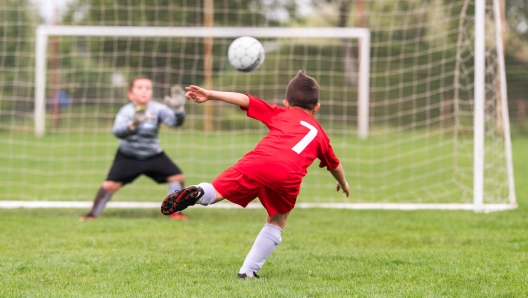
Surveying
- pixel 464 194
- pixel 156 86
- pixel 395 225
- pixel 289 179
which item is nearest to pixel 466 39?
pixel 464 194

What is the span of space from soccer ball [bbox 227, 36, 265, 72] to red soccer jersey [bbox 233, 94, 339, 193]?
1675 mm

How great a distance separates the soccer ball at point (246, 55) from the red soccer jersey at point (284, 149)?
5.49ft

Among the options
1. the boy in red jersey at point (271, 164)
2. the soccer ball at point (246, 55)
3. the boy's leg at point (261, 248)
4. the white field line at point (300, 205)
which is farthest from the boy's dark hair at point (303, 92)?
the white field line at point (300, 205)

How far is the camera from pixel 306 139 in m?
4.76

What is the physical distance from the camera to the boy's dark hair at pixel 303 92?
4.86 metres

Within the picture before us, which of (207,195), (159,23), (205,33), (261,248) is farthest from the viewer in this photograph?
(159,23)

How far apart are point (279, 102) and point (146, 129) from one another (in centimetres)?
958

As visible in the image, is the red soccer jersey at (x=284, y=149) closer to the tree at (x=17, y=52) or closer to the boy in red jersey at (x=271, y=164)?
the boy in red jersey at (x=271, y=164)

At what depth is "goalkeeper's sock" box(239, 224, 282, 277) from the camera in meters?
4.86

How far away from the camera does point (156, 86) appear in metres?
17.5

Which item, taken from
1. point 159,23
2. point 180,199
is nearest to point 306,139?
point 180,199

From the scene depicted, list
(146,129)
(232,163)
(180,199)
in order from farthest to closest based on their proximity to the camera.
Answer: (232,163), (146,129), (180,199)

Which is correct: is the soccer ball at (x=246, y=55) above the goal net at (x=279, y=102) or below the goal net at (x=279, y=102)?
above

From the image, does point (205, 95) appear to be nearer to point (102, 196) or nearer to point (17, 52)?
point (102, 196)
